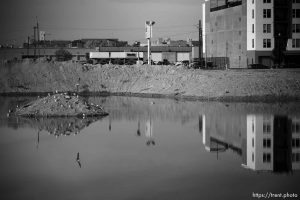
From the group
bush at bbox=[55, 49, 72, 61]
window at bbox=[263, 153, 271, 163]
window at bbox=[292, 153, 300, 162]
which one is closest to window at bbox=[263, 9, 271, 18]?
window at bbox=[292, 153, 300, 162]

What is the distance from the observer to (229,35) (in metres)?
117

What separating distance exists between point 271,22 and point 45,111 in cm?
5686

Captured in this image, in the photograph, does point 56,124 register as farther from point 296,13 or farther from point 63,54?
point 63,54

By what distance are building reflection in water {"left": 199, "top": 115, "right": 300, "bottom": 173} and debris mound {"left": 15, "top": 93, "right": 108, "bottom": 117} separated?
13.9 m

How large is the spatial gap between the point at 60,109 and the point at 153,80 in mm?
41792

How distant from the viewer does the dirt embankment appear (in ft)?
281

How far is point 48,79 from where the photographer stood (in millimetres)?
109375

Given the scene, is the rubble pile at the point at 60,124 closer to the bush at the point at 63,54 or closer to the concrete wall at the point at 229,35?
the concrete wall at the point at 229,35

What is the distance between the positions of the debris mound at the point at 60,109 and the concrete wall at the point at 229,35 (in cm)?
5203

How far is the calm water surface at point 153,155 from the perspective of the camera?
29516mm


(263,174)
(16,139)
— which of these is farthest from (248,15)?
(263,174)

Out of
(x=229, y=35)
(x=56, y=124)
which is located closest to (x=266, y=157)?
(x=56, y=124)

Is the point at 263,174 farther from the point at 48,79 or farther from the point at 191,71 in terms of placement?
the point at 48,79

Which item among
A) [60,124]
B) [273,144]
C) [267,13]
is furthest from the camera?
[267,13]
